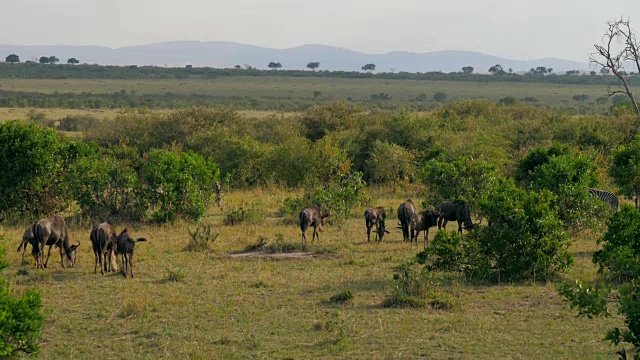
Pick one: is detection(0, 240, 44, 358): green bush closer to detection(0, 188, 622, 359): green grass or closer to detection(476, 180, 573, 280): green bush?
detection(0, 188, 622, 359): green grass

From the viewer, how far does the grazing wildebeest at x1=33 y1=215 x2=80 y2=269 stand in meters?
15.2

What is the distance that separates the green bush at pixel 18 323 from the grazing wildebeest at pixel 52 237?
7.06 m

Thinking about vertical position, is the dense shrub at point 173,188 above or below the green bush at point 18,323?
below


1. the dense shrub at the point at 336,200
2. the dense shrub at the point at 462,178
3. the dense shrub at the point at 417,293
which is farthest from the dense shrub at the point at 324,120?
the dense shrub at the point at 417,293

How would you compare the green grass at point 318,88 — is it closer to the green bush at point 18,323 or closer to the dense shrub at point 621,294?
the dense shrub at point 621,294

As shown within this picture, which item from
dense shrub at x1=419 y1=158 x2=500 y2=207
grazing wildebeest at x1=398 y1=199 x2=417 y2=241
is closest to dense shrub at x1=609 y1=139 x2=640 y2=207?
dense shrub at x1=419 y1=158 x2=500 y2=207

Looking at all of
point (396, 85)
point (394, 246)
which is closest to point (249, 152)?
point (394, 246)

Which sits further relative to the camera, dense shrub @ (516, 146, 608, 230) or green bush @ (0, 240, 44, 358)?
dense shrub @ (516, 146, 608, 230)

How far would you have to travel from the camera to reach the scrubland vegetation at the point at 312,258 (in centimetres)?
1112

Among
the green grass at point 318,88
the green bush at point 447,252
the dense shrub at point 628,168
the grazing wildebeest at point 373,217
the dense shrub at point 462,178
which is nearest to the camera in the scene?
the green bush at point 447,252

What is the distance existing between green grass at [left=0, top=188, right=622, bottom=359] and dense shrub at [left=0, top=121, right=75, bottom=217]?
3357 millimetres

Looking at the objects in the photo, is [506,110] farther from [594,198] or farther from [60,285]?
[60,285]

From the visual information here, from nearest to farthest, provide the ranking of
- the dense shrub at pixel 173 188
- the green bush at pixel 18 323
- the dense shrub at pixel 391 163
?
the green bush at pixel 18 323 < the dense shrub at pixel 173 188 < the dense shrub at pixel 391 163

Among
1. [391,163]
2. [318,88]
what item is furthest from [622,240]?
[318,88]
